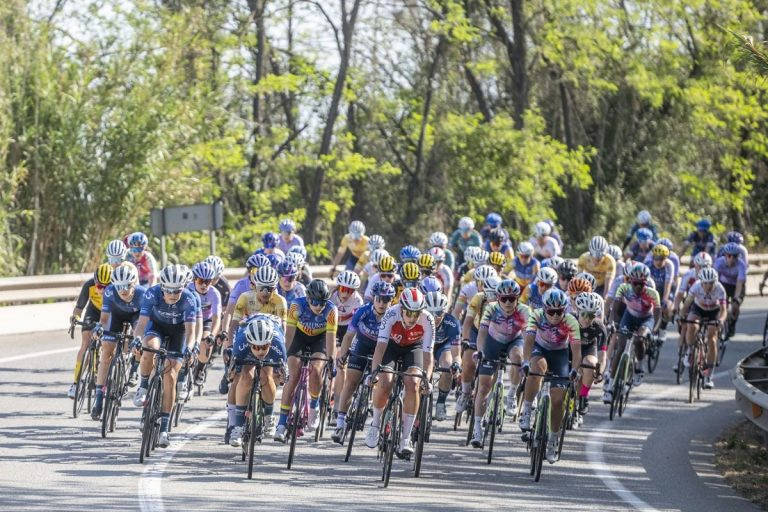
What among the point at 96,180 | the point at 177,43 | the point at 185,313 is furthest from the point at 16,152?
the point at 185,313

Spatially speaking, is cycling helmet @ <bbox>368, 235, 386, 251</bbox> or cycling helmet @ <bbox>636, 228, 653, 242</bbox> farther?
cycling helmet @ <bbox>636, 228, 653, 242</bbox>

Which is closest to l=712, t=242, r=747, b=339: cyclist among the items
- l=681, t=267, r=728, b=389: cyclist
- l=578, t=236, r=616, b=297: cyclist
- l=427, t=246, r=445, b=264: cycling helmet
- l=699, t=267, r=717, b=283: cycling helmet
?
l=578, t=236, r=616, b=297: cyclist

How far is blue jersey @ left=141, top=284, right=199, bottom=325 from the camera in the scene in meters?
14.1

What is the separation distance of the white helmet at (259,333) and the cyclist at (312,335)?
1239 mm

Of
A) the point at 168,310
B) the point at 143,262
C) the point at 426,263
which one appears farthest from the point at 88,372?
the point at 426,263

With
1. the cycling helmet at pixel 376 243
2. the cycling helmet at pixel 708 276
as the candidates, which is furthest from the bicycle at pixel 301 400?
the cycling helmet at pixel 708 276

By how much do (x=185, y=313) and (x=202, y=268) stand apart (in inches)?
39.7

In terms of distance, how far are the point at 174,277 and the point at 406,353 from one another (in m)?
2.23

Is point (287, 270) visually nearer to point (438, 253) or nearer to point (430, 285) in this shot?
point (430, 285)

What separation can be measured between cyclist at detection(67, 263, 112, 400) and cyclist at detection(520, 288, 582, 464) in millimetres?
4489

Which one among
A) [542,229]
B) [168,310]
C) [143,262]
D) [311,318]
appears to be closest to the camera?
[168,310]

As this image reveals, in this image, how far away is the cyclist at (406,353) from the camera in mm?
13258

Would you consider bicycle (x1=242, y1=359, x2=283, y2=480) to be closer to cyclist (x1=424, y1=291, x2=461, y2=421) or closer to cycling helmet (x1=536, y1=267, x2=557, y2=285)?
cyclist (x1=424, y1=291, x2=461, y2=421)

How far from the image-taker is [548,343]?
48.3ft
